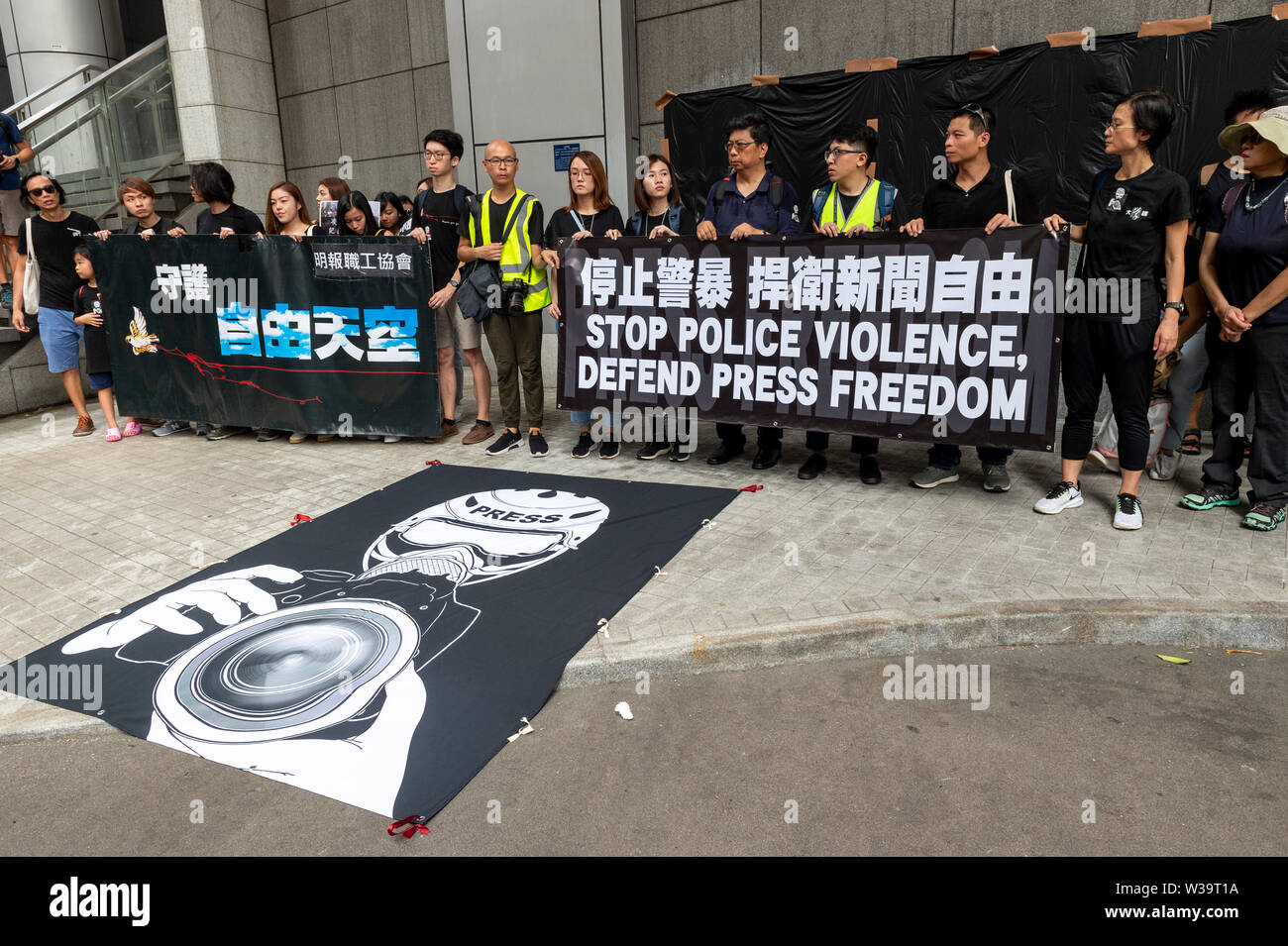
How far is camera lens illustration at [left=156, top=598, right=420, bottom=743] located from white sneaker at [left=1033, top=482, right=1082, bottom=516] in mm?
3607

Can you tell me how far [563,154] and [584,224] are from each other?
3901 millimetres

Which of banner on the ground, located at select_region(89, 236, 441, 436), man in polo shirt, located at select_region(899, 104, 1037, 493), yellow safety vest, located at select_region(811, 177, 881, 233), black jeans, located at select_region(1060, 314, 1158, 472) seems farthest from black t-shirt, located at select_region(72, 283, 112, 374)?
black jeans, located at select_region(1060, 314, 1158, 472)

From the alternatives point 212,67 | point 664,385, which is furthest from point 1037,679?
point 212,67

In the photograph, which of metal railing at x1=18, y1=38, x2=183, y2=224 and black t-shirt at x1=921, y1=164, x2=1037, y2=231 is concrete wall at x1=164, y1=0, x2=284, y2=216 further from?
black t-shirt at x1=921, y1=164, x2=1037, y2=231

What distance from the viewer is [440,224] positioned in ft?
22.3

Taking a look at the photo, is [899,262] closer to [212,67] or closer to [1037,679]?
[1037,679]

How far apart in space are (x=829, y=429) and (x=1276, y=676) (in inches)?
108

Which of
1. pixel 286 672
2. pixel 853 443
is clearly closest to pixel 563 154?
pixel 853 443

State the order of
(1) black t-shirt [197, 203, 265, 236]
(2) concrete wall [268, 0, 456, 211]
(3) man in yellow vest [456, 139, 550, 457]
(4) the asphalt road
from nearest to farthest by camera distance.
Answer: (4) the asphalt road, (3) man in yellow vest [456, 139, 550, 457], (1) black t-shirt [197, 203, 265, 236], (2) concrete wall [268, 0, 456, 211]

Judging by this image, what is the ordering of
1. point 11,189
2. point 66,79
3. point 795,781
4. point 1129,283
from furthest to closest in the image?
1. point 66,79
2. point 11,189
3. point 1129,283
4. point 795,781

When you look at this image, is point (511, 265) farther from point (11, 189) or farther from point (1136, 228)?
point (11, 189)

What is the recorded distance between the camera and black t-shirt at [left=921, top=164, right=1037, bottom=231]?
500cm

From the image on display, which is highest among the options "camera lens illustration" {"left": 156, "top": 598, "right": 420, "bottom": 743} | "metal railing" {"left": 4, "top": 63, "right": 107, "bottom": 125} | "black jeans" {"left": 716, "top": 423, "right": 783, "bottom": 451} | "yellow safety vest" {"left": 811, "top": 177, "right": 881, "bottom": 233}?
"metal railing" {"left": 4, "top": 63, "right": 107, "bottom": 125}

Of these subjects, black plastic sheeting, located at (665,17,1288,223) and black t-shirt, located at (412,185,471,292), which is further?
black t-shirt, located at (412,185,471,292)
